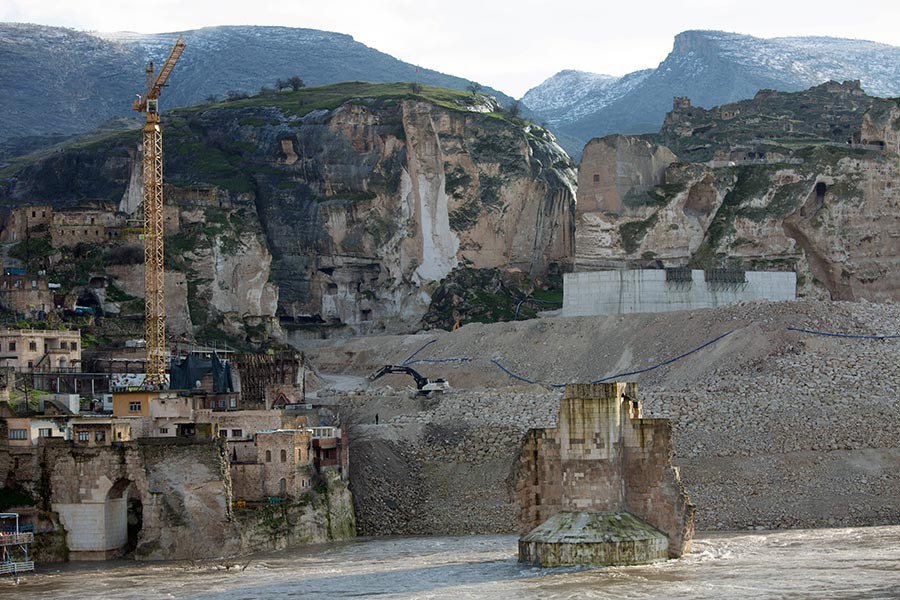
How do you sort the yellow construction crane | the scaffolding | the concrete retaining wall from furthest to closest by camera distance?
the concrete retaining wall
the yellow construction crane
the scaffolding

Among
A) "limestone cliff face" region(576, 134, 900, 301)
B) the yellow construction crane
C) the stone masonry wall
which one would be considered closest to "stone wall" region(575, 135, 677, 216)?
"limestone cliff face" region(576, 134, 900, 301)

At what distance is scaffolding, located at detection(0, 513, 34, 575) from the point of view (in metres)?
75.0

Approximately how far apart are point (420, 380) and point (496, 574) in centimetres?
4961

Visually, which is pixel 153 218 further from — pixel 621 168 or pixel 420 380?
pixel 621 168

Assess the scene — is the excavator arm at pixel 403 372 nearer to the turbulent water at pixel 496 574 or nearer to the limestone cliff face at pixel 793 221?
the limestone cliff face at pixel 793 221

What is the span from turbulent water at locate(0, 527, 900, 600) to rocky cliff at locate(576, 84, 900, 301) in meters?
57.8

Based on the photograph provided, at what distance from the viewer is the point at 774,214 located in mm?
138125

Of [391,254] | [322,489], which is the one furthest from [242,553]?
[391,254]

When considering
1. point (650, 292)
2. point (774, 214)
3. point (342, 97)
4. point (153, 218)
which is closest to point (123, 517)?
point (153, 218)

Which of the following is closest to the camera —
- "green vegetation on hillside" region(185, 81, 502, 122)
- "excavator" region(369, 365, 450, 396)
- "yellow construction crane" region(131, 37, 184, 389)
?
"yellow construction crane" region(131, 37, 184, 389)

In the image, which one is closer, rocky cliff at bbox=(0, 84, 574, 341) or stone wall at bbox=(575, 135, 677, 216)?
stone wall at bbox=(575, 135, 677, 216)

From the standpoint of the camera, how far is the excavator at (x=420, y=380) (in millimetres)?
112688

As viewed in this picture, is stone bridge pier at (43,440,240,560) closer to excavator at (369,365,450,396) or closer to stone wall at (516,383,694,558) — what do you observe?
stone wall at (516,383,694,558)

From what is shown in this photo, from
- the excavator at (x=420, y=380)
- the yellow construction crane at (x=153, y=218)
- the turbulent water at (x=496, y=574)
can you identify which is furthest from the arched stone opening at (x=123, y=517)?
the excavator at (x=420, y=380)
